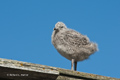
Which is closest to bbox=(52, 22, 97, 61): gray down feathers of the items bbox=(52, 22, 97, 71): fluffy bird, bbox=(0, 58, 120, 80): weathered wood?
bbox=(52, 22, 97, 71): fluffy bird

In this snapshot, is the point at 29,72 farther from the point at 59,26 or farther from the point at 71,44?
the point at 59,26

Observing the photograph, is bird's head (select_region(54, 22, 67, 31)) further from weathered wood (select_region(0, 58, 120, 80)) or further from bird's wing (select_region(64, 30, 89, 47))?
weathered wood (select_region(0, 58, 120, 80))

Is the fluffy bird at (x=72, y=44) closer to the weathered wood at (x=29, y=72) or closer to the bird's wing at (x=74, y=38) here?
the bird's wing at (x=74, y=38)

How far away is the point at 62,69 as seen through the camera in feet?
16.4

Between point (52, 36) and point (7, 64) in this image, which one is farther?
point (52, 36)

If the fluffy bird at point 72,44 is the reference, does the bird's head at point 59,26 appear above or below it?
above

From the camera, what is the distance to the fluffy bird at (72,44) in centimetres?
744

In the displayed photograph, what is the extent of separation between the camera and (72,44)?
7.55 meters

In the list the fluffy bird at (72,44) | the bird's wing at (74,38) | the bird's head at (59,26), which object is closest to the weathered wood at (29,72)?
the fluffy bird at (72,44)

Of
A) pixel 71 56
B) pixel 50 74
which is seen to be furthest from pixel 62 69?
pixel 71 56

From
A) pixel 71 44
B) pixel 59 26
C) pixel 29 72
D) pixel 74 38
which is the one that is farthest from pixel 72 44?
pixel 29 72

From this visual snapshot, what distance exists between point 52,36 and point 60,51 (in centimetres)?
70

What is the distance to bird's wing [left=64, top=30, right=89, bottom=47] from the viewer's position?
760cm

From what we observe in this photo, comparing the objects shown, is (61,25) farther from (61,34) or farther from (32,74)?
(32,74)
